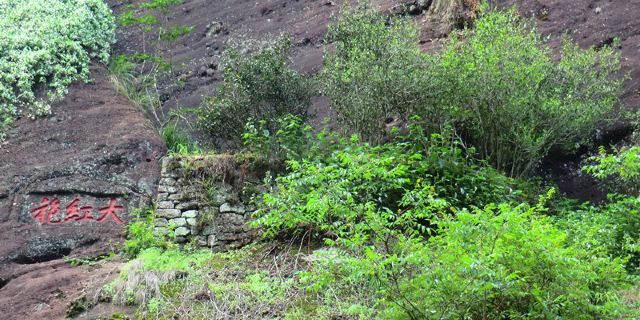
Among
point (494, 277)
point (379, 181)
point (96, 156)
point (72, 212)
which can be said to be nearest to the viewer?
point (494, 277)

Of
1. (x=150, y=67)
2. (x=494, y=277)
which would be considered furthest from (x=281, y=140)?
(x=150, y=67)

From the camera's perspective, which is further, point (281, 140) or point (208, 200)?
point (281, 140)

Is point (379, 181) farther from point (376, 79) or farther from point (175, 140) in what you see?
point (175, 140)

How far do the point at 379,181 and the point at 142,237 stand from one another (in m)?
3.73

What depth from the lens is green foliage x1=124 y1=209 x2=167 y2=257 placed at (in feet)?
34.3

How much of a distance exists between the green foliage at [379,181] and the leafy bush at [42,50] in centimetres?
650

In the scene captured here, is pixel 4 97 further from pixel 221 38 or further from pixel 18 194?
pixel 221 38

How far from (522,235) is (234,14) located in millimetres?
13254

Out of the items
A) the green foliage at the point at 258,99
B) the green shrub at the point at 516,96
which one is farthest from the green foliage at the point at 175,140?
the green shrub at the point at 516,96

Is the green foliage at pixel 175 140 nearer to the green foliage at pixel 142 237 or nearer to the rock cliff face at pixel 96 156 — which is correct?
the rock cliff face at pixel 96 156

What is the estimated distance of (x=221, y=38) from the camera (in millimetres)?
17422

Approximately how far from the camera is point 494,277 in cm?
570

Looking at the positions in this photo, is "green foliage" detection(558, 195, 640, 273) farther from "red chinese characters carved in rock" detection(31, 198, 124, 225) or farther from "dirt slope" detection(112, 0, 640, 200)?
"red chinese characters carved in rock" detection(31, 198, 124, 225)

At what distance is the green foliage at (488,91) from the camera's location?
412 inches
